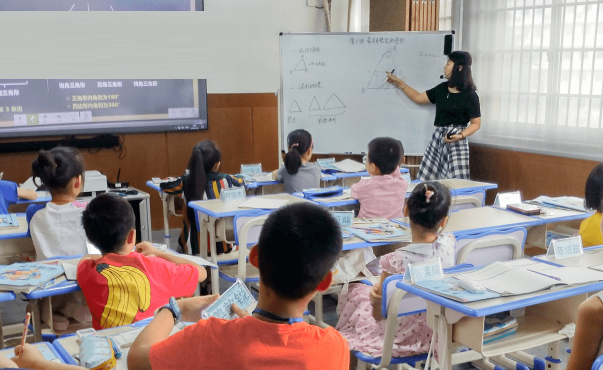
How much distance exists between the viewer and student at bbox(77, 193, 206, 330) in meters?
1.98

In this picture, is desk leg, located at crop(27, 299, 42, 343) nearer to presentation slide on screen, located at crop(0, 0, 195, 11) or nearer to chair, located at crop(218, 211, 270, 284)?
chair, located at crop(218, 211, 270, 284)

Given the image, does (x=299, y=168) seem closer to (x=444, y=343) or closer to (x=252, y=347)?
(x=444, y=343)

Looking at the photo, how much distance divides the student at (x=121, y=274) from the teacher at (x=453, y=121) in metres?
3.59

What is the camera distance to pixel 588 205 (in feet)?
9.99

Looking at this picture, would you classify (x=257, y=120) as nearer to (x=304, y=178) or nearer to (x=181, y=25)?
(x=181, y=25)

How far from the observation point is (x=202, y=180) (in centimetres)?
383

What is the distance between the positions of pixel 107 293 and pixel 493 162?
14.2 feet

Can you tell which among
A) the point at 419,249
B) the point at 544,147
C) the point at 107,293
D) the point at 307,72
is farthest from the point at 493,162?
the point at 107,293

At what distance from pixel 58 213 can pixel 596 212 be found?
8.68ft

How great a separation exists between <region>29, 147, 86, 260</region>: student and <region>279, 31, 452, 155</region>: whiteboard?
2965 millimetres

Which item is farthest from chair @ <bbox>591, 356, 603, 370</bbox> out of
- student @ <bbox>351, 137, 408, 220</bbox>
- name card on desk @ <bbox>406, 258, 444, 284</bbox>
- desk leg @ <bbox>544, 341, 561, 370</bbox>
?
student @ <bbox>351, 137, 408, 220</bbox>

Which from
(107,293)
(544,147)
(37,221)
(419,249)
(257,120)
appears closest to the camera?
(107,293)

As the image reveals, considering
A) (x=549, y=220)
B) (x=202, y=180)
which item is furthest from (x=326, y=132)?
(x=549, y=220)

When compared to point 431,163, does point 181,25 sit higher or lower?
higher
